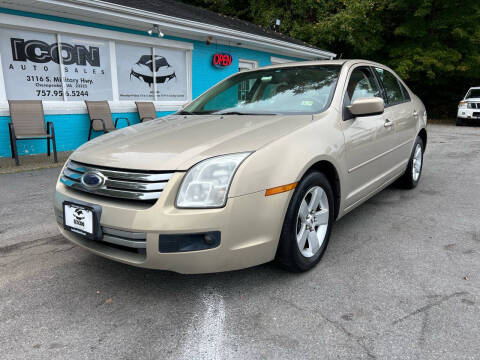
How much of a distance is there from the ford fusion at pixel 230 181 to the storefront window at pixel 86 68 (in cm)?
517

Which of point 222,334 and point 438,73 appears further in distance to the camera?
point 438,73

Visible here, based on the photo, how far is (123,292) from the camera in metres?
2.22

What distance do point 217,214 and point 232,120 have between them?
1.01 meters

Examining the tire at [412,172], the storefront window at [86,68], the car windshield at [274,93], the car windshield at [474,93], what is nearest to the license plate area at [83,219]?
the car windshield at [274,93]

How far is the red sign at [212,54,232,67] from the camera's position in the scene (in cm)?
950

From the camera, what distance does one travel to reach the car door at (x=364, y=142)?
2.78 meters

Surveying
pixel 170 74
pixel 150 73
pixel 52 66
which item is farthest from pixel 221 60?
pixel 52 66

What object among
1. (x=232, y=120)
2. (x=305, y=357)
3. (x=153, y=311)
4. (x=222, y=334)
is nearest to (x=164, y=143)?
(x=232, y=120)

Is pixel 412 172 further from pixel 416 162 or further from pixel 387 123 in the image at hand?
pixel 387 123

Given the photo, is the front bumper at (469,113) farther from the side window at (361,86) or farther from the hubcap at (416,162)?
the side window at (361,86)

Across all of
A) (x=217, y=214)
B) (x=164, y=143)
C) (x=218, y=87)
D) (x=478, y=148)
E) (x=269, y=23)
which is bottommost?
(x=478, y=148)

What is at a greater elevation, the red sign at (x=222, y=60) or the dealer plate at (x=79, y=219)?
the red sign at (x=222, y=60)

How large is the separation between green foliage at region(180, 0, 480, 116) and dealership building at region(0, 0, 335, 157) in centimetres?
1042

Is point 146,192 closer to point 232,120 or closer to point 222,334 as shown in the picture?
point 222,334
